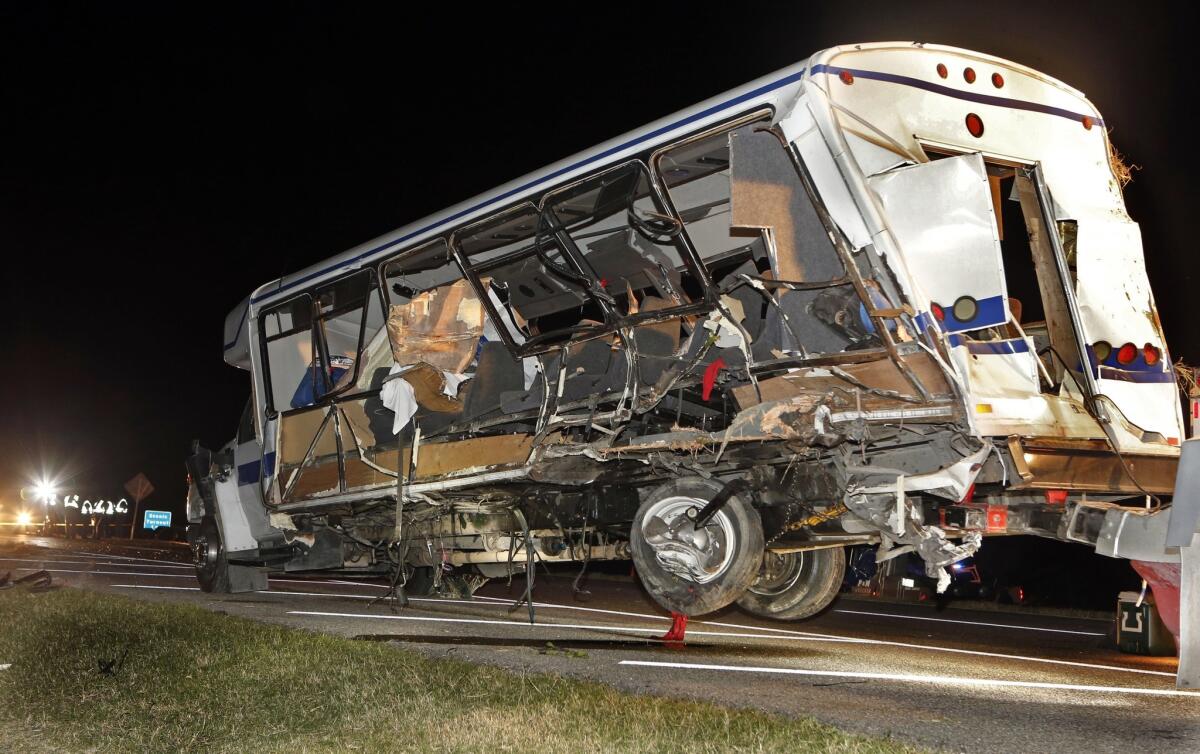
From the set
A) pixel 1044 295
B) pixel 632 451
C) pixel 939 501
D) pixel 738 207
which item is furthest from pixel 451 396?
pixel 1044 295

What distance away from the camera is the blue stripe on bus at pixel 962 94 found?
16.2 ft

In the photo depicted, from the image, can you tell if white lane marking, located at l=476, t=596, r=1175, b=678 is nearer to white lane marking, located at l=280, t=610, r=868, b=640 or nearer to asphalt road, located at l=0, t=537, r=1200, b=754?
asphalt road, located at l=0, t=537, r=1200, b=754

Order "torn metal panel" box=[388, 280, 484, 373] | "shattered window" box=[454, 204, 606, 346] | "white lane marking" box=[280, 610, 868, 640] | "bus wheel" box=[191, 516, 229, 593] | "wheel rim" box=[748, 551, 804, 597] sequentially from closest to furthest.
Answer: "shattered window" box=[454, 204, 606, 346] < "torn metal panel" box=[388, 280, 484, 373] < "wheel rim" box=[748, 551, 804, 597] < "white lane marking" box=[280, 610, 868, 640] < "bus wheel" box=[191, 516, 229, 593]

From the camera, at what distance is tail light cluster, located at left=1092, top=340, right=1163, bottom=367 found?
515 centimetres

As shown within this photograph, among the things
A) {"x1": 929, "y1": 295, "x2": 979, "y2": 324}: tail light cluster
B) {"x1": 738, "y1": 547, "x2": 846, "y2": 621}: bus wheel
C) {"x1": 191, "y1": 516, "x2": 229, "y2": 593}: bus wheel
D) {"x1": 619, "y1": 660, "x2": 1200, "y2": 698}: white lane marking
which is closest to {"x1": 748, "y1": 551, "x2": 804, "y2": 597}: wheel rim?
{"x1": 738, "y1": 547, "x2": 846, "y2": 621}: bus wheel

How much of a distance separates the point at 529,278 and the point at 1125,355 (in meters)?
4.04

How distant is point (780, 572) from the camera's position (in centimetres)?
746

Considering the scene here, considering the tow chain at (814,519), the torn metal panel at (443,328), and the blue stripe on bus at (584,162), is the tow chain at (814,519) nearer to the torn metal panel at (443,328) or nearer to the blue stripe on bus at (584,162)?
the blue stripe on bus at (584,162)

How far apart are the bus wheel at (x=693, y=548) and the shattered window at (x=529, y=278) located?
1194 mm

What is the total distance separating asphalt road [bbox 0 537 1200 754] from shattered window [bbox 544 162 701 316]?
2.29 metres

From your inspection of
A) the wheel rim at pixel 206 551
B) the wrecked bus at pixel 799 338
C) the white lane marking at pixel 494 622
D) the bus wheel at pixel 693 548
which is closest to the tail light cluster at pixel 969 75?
the wrecked bus at pixel 799 338

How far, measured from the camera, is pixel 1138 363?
17.1ft

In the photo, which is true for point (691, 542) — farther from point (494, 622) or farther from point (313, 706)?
point (494, 622)

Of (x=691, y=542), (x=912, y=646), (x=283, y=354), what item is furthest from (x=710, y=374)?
(x=283, y=354)
